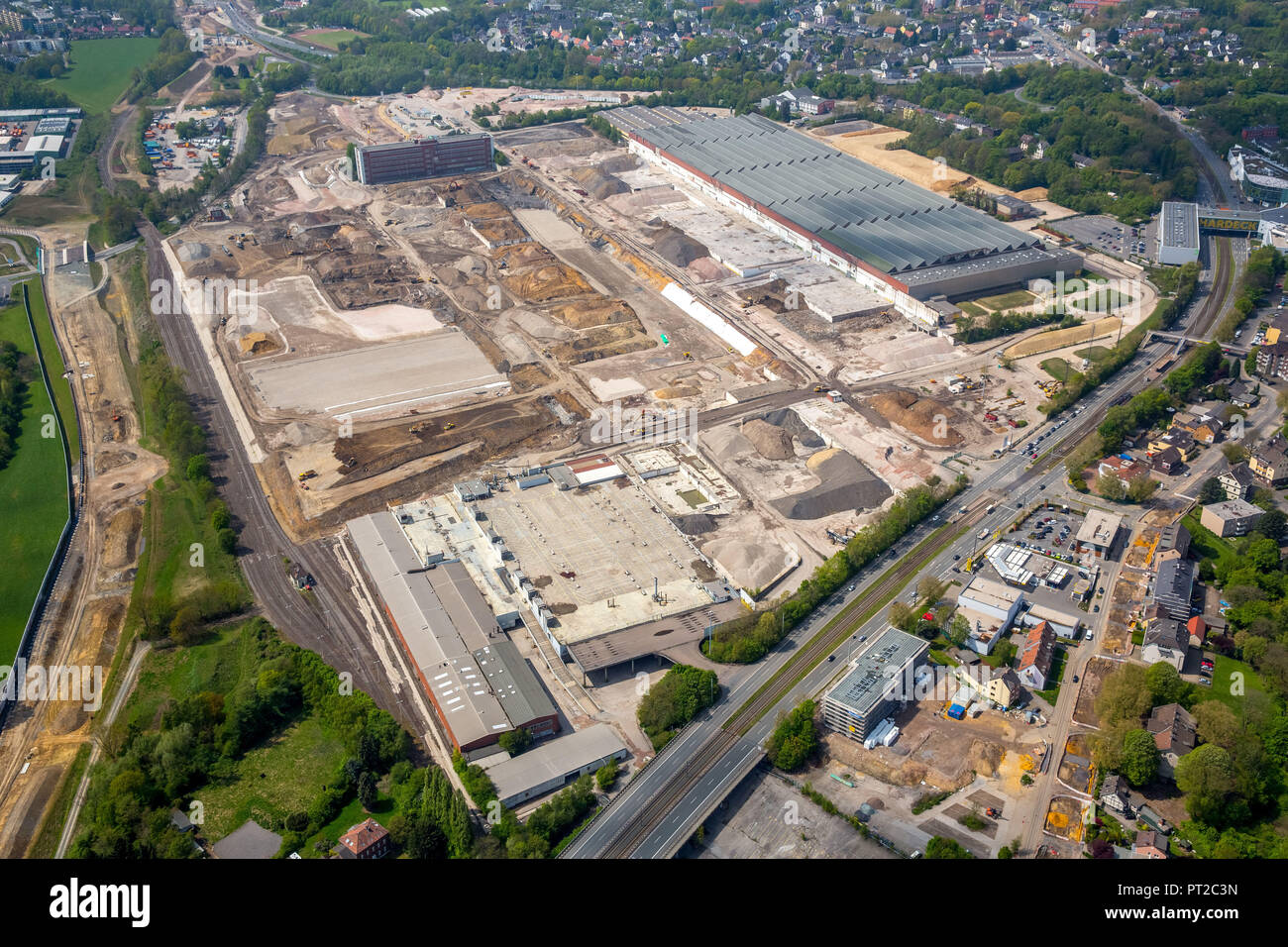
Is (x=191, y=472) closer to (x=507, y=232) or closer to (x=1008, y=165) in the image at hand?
(x=507, y=232)

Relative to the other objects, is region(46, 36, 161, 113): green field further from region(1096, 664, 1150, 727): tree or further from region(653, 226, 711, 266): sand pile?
region(1096, 664, 1150, 727): tree

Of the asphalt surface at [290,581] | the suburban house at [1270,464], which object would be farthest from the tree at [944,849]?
the suburban house at [1270,464]

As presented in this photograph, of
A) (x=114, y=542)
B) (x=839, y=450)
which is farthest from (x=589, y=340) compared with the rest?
(x=114, y=542)

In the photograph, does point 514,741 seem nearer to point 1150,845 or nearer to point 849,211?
point 1150,845

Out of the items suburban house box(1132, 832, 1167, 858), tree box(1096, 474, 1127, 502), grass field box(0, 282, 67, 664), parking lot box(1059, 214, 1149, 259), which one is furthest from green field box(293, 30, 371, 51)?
suburban house box(1132, 832, 1167, 858)

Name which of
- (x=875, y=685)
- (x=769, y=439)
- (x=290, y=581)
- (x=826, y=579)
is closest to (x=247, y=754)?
(x=290, y=581)

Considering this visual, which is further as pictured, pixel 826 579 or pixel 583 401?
pixel 583 401
